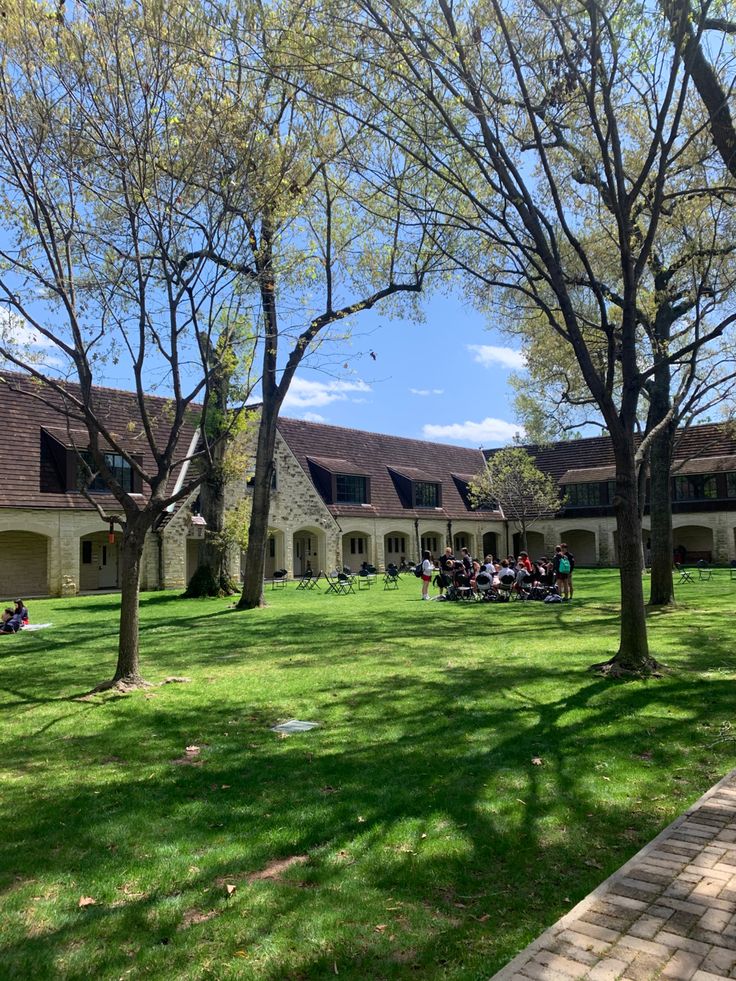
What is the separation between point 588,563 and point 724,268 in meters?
32.0

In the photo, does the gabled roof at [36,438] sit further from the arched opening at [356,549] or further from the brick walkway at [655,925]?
the brick walkway at [655,925]

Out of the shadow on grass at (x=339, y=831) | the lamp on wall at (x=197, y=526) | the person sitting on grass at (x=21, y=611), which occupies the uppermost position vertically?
the lamp on wall at (x=197, y=526)

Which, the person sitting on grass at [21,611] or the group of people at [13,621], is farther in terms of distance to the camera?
the person sitting on grass at [21,611]

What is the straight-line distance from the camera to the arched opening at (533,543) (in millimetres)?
45750

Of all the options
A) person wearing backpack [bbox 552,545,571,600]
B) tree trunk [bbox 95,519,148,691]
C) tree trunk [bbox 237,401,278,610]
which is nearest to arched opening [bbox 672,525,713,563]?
person wearing backpack [bbox 552,545,571,600]

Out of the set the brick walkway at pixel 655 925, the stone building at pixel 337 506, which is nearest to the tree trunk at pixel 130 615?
the brick walkway at pixel 655 925

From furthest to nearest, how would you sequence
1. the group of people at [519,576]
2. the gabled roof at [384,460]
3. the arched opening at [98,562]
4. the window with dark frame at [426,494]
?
the window with dark frame at [426,494] < the gabled roof at [384,460] < the arched opening at [98,562] < the group of people at [519,576]

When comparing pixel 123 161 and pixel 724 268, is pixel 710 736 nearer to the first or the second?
pixel 123 161

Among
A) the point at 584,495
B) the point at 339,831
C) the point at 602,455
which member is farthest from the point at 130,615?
the point at 602,455

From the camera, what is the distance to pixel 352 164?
36.0ft

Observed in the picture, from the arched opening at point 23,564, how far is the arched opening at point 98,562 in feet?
7.35

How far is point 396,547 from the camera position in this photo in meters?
39.9

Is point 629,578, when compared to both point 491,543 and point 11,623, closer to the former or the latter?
point 11,623

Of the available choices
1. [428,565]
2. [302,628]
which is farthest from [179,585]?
[302,628]
